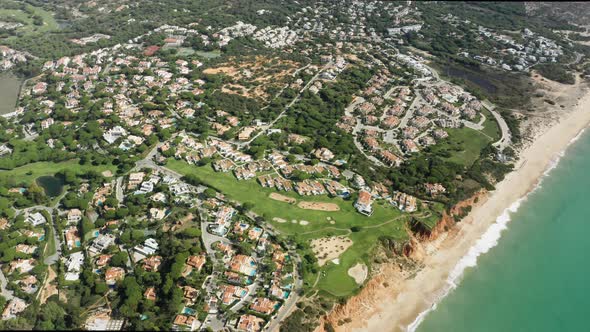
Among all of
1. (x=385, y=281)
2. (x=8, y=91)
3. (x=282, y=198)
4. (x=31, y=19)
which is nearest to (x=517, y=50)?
(x=282, y=198)

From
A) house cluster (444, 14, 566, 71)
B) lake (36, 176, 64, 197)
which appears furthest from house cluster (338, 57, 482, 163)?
lake (36, 176, 64, 197)

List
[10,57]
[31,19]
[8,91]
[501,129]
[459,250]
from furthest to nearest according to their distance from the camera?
[31,19], [10,57], [8,91], [501,129], [459,250]

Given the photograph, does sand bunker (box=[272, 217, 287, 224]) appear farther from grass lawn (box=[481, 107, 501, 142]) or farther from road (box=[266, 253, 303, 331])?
grass lawn (box=[481, 107, 501, 142])

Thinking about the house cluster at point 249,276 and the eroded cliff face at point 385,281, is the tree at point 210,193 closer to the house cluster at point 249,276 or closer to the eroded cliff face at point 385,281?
the house cluster at point 249,276

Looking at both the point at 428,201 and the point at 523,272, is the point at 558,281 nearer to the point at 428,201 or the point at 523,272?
the point at 523,272

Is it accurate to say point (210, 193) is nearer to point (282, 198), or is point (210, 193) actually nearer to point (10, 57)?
point (282, 198)

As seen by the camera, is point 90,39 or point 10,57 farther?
point 90,39

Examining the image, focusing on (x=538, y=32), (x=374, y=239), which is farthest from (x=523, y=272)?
(x=538, y=32)
